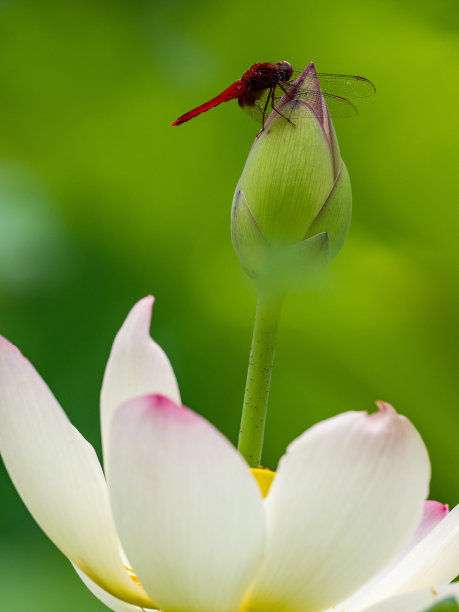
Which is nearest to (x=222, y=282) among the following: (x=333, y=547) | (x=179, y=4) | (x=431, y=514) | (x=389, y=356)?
(x=389, y=356)

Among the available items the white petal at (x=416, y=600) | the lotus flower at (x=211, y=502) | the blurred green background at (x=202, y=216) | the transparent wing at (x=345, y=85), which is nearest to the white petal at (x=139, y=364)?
the lotus flower at (x=211, y=502)

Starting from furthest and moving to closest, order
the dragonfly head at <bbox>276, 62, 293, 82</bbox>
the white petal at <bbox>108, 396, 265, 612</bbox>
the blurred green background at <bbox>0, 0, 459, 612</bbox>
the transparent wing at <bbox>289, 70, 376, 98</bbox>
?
the blurred green background at <bbox>0, 0, 459, 612</bbox>
the transparent wing at <bbox>289, 70, 376, 98</bbox>
the dragonfly head at <bbox>276, 62, 293, 82</bbox>
the white petal at <bbox>108, 396, 265, 612</bbox>

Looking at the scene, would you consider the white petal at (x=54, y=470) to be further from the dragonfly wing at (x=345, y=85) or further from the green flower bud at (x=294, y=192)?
the dragonfly wing at (x=345, y=85)

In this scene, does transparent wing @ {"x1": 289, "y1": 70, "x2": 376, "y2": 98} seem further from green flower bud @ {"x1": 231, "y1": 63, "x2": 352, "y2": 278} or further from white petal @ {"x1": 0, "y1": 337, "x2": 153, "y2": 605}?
white petal @ {"x1": 0, "y1": 337, "x2": 153, "y2": 605}

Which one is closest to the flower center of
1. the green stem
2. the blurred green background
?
the green stem

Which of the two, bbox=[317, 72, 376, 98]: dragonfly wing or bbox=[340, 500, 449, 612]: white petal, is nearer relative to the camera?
bbox=[340, 500, 449, 612]: white petal

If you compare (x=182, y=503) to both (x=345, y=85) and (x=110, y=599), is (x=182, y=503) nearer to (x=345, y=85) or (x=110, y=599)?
(x=110, y=599)
